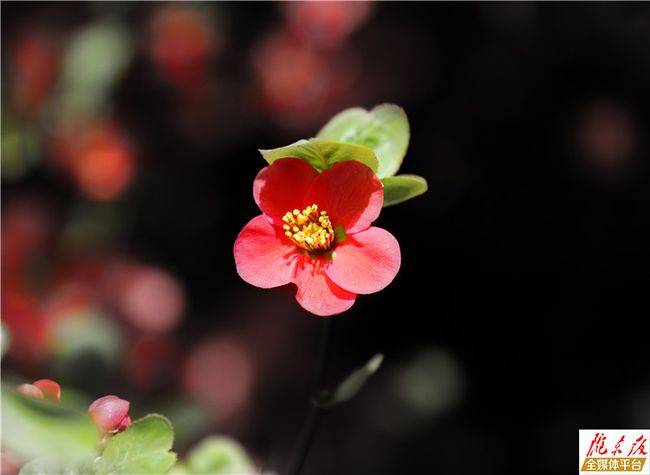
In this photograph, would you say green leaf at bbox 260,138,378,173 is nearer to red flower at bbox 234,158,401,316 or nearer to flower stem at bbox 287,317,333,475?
red flower at bbox 234,158,401,316

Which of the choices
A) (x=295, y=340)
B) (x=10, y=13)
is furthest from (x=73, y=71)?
(x=295, y=340)

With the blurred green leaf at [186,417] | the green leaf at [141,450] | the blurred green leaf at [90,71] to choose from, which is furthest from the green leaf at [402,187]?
the blurred green leaf at [90,71]

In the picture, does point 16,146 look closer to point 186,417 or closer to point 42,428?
point 186,417

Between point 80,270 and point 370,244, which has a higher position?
point 80,270

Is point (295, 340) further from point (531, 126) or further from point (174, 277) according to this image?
point (531, 126)

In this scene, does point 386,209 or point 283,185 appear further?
point 386,209

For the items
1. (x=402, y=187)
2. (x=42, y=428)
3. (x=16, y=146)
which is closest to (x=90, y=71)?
(x=16, y=146)
